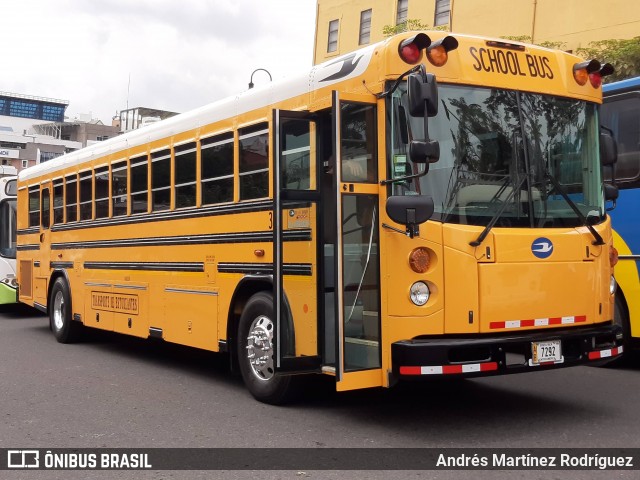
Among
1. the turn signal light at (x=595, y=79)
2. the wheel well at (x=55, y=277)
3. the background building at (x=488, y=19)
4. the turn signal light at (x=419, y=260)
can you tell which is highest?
the background building at (x=488, y=19)

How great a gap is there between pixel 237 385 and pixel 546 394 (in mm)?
3031

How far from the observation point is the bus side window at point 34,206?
1367cm

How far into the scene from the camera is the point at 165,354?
1114cm

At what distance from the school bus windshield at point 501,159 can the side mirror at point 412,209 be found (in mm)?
238

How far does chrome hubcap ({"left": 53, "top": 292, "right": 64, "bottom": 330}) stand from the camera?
1255 cm

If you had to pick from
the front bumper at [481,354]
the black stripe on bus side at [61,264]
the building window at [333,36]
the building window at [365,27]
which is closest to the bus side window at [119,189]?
the black stripe on bus side at [61,264]

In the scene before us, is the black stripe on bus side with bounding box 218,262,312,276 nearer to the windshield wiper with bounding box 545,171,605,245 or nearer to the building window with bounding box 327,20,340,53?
the windshield wiper with bounding box 545,171,605,245

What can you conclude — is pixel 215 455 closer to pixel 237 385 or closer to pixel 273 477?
pixel 273 477

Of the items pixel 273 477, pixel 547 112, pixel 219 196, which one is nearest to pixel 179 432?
pixel 273 477

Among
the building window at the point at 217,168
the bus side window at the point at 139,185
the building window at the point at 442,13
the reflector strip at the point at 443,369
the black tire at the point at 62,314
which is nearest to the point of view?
the reflector strip at the point at 443,369

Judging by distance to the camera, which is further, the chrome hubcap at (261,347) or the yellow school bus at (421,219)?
the chrome hubcap at (261,347)

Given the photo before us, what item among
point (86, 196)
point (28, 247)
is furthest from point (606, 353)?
point (28, 247)

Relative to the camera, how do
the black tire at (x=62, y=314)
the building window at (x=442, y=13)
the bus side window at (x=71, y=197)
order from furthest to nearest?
the building window at (x=442, y=13), the black tire at (x=62, y=314), the bus side window at (x=71, y=197)

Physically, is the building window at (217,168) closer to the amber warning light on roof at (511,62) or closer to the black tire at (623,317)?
the amber warning light on roof at (511,62)
